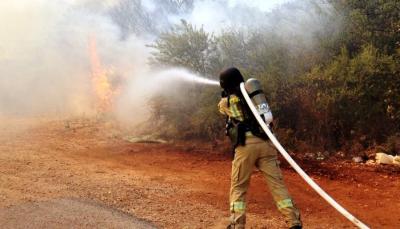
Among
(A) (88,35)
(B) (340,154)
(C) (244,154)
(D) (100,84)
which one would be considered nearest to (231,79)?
(C) (244,154)

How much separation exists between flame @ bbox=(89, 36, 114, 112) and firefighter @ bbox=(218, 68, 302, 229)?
30.9ft

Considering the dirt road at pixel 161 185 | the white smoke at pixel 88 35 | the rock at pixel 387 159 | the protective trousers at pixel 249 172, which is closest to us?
the protective trousers at pixel 249 172

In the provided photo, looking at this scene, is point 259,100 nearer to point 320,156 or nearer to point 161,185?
point 161,185

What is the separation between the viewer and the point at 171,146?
9711 mm

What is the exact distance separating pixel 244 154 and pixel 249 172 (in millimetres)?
197

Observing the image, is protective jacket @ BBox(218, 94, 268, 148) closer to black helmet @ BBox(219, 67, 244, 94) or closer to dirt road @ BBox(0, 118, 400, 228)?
black helmet @ BBox(219, 67, 244, 94)

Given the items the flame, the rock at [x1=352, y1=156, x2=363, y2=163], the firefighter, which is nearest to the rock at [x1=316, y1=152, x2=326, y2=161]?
the rock at [x1=352, y1=156, x2=363, y2=163]

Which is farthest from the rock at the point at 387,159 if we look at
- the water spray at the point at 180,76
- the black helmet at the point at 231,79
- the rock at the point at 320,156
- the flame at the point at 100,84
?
the flame at the point at 100,84

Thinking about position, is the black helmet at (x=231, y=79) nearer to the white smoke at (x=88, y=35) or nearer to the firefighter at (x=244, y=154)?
the firefighter at (x=244, y=154)

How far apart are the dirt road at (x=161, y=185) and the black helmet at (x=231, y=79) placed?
5.20 feet

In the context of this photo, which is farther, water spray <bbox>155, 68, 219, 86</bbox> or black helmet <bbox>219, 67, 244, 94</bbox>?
water spray <bbox>155, 68, 219, 86</bbox>

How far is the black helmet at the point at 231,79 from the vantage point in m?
4.85

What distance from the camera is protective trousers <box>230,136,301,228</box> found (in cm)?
465

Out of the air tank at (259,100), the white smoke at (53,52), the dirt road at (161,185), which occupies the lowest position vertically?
the dirt road at (161,185)
